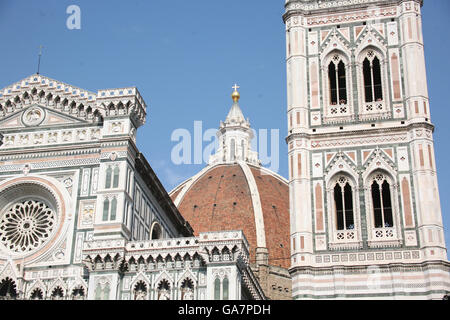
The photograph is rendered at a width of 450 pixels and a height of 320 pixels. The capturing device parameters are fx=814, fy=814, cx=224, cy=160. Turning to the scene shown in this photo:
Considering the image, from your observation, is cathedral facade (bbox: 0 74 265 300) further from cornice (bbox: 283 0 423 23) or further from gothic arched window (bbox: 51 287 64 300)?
cornice (bbox: 283 0 423 23)

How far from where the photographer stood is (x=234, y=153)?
78.4 metres

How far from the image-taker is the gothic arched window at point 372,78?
31656 mm

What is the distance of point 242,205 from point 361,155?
39949 millimetres

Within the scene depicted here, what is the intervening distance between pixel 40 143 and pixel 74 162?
188cm

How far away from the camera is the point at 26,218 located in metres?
33.1

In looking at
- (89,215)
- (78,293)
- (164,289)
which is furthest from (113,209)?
(164,289)

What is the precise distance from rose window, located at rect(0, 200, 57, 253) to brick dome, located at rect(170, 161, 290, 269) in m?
32.8

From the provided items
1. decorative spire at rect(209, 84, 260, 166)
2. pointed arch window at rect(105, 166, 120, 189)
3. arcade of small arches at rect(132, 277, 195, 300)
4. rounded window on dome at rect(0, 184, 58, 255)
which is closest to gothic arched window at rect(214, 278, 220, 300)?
arcade of small arches at rect(132, 277, 195, 300)

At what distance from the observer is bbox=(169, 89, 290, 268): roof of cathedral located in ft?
221

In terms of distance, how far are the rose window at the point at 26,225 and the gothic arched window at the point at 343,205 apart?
1123cm

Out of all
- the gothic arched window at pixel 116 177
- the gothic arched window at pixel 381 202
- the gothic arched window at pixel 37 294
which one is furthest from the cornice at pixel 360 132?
the gothic arched window at pixel 37 294

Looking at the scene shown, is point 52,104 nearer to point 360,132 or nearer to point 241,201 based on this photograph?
point 360,132
